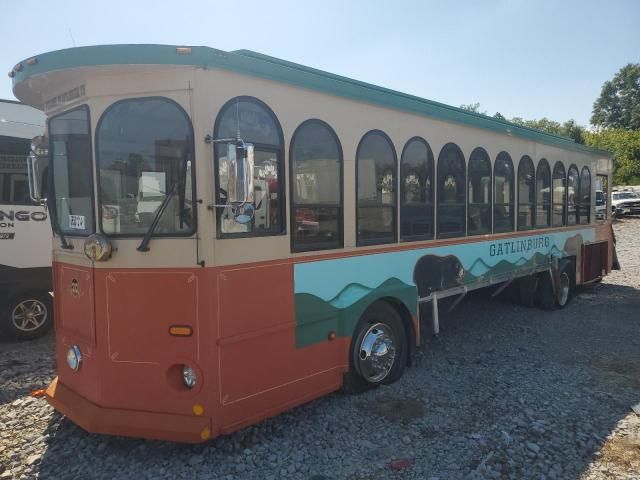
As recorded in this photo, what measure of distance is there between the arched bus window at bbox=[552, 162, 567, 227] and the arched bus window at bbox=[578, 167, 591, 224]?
79 cm

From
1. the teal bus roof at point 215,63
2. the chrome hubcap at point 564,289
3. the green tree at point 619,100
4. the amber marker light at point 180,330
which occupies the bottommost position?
the chrome hubcap at point 564,289

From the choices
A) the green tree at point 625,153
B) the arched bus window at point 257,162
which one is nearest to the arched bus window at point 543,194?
the arched bus window at point 257,162

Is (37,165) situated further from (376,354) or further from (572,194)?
(572,194)

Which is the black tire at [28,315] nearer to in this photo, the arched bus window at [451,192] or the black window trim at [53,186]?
the black window trim at [53,186]

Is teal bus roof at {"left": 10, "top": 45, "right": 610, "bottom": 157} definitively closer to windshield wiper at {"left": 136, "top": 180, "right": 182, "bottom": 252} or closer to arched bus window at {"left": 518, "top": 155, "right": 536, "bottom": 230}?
windshield wiper at {"left": 136, "top": 180, "right": 182, "bottom": 252}

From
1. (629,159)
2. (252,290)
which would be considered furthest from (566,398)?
(629,159)

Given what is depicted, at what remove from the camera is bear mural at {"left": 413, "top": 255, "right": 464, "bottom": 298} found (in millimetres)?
5105

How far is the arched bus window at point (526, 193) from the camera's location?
6.91 m

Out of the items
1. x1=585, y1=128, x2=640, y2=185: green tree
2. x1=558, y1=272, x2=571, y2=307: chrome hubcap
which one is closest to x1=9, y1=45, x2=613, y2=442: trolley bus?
x1=558, y1=272, x2=571, y2=307: chrome hubcap

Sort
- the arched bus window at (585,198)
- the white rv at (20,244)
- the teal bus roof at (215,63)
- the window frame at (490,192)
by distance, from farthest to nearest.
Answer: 1. the arched bus window at (585,198)
2. the white rv at (20,244)
3. the window frame at (490,192)
4. the teal bus roof at (215,63)

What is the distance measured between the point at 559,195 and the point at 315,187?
5592 mm

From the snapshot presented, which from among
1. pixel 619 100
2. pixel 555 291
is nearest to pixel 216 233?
pixel 555 291

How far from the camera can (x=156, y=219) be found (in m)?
3.17

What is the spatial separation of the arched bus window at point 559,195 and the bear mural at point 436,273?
312cm
